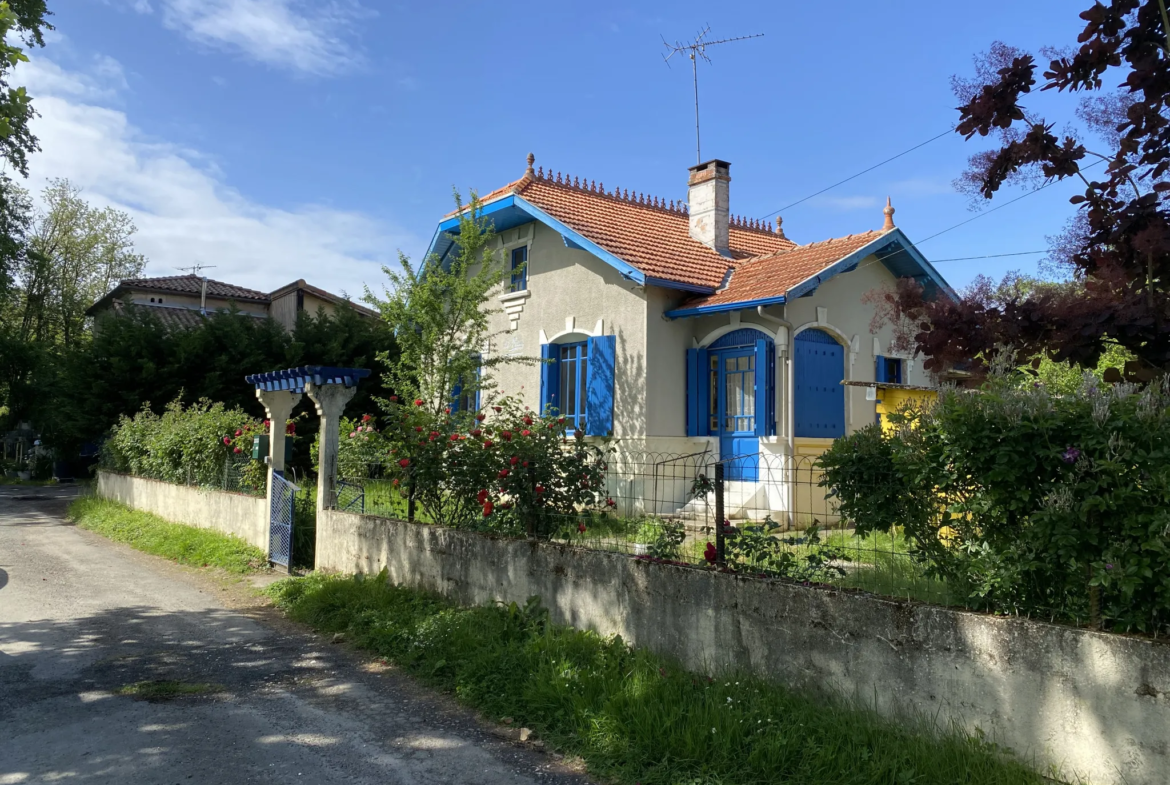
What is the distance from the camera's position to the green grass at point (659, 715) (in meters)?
3.82

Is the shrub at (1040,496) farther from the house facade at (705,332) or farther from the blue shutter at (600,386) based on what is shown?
the blue shutter at (600,386)

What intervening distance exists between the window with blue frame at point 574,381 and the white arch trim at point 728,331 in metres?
1.89

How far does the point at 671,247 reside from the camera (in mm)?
12984

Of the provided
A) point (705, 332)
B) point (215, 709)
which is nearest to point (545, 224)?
point (705, 332)

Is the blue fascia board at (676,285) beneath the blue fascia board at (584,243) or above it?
beneath

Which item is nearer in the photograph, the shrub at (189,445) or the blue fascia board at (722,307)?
the blue fascia board at (722,307)

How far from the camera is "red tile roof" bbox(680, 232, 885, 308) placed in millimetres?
10867

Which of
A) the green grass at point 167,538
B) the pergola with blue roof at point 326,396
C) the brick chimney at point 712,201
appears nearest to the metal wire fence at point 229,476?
the green grass at point 167,538

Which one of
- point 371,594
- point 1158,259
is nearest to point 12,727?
point 371,594

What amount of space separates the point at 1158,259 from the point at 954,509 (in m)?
1.69

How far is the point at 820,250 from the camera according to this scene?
40.1 feet

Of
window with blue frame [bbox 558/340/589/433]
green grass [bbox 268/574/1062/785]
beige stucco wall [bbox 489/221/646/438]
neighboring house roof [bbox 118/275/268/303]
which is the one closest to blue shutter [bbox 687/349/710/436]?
beige stucco wall [bbox 489/221/646/438]

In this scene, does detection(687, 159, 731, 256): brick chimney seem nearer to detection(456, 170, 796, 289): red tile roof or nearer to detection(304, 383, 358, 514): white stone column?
detection(456, 170, 796, 289): red tile roof

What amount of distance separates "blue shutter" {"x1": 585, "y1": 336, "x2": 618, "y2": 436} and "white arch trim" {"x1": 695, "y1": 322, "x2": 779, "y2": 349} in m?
1.32
